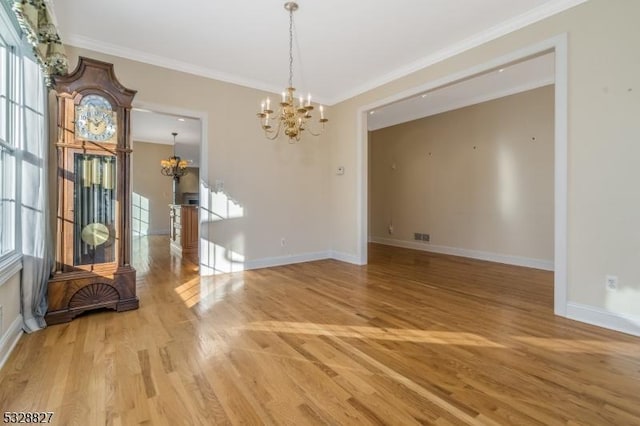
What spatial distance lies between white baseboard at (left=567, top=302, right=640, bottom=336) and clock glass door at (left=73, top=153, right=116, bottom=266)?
4.45 meters

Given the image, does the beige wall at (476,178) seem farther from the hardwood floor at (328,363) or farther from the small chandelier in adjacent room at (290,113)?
the small chandelier in adjacent room at (290,113)

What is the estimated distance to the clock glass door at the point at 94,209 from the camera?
2.88 metres

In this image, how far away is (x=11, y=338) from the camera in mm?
2234

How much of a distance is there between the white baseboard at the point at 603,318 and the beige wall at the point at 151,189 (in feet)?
33.1

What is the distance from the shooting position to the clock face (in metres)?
2.87

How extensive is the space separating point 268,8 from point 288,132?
122cm

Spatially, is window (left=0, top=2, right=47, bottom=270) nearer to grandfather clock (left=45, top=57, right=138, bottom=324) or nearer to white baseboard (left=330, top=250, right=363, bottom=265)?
grandfather clock (left=45, top=57, right=138, bottom=324)

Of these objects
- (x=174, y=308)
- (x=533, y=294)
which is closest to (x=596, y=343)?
(x=533, y=294)

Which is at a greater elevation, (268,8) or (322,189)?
(268,8)

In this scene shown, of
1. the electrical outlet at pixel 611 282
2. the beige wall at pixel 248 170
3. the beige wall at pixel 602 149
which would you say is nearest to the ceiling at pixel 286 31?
the beige wall at pixel 248 170

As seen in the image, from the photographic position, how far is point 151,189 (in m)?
9.50

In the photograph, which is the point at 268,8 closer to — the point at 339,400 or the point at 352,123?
the point at 352,123

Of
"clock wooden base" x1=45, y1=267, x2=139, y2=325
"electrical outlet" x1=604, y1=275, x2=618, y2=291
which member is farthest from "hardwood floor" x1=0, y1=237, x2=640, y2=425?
"electrical outlet" x1=604, y1=275, x2=618, y2=291

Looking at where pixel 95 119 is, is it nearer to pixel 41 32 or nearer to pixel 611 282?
pixel 41 32
